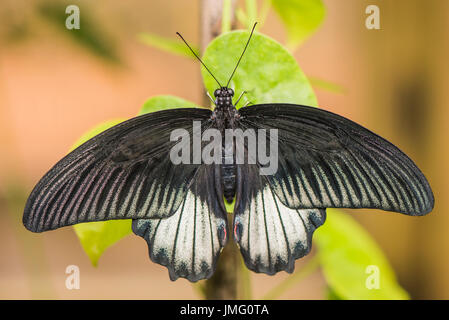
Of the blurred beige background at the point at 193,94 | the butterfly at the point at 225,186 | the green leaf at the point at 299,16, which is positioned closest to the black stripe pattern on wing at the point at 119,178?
the butterfly at the point at 225,186

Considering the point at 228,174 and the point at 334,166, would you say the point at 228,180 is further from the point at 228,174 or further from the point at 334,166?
the point at 334,166

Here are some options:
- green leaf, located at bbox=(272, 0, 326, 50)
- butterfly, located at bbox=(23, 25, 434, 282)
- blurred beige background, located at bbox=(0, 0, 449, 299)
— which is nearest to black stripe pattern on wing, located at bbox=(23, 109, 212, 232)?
butterfly, located at bbox=(23, 25, 434, 282)

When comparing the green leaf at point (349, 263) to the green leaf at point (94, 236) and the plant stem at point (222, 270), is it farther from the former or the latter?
the green leaf at point (94, 236)

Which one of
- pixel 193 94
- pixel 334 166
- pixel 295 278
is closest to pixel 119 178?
pixel 334 166

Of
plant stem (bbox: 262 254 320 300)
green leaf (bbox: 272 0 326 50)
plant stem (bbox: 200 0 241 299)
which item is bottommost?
plant stem (bbox: 262 254 320 300)

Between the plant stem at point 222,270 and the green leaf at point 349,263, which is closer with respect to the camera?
the plant stem at point 222,270

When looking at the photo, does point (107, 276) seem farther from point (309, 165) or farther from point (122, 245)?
point (309, 165)

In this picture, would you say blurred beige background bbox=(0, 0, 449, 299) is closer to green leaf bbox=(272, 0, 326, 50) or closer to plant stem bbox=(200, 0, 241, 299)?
green leaf bbox=(272, 0, 326, 50)
